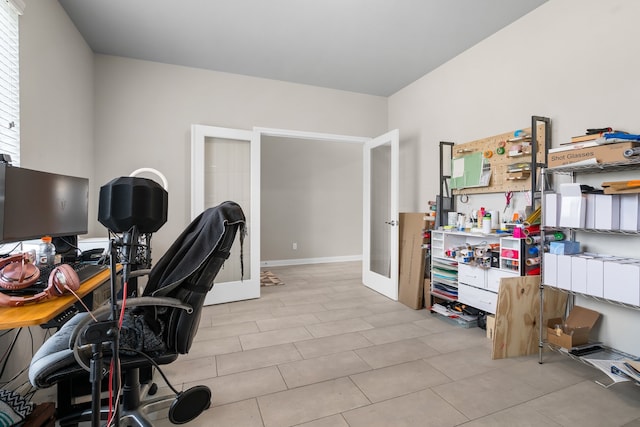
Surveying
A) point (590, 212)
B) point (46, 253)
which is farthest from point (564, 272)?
point (46, 253)

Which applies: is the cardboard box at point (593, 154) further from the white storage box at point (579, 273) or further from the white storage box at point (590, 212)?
the white storage box at point (579, 273)

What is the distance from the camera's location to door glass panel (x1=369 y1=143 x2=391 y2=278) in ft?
13.0

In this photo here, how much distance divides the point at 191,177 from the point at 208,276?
2.58 m

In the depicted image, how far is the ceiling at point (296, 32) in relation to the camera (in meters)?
2.63

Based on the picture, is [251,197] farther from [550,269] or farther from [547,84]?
[547,84]

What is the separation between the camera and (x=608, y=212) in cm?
194

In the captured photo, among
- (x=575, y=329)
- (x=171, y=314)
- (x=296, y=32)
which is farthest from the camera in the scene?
(x=296, y=32)

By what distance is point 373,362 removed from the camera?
2.20 meters

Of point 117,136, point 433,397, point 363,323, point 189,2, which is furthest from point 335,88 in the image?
point 433,397

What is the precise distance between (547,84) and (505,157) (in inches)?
25.6

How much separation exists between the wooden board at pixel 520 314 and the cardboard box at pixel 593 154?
2.89 feet

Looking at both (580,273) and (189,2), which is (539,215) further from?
(189,2)

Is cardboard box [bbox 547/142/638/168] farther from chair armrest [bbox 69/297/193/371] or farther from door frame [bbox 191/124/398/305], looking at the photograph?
chair armrest [bbox 69/297/193/371]

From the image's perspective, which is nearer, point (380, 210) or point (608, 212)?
point (608, 212)
